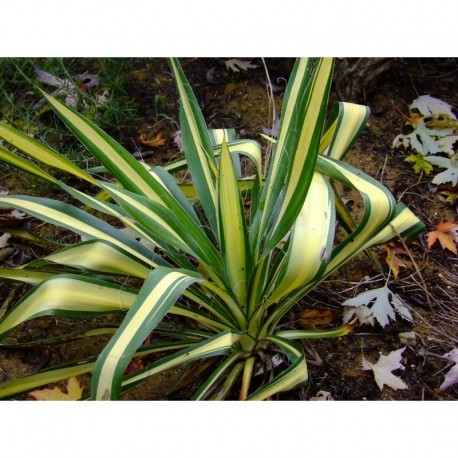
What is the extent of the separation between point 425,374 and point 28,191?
137 centimetres

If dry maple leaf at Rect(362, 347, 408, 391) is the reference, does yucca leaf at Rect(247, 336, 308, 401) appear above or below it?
above

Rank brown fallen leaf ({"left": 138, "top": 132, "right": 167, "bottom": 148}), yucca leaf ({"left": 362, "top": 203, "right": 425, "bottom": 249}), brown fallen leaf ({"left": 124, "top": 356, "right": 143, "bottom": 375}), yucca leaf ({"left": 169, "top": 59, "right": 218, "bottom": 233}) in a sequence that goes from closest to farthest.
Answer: yucca leaf ({"left": 362, "top": 203, "right": 425, "bottom": 249}) < yucca leaf ({"left": 169, "top": 59, "right": 218, "bottom": 233}) < brown fallen leaf ({"left": 124, "top": 356, "right": 143, "bottom": 375}) < brown fallen leaf ({"left": 138, "top": 132, "right": 167, "bottom": 148})

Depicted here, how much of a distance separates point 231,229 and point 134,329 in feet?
0.99

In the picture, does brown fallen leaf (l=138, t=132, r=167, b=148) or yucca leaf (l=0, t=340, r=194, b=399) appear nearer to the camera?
yucca leaf (l=0, t=340, r=194, b=399)

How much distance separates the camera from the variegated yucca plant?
1.12 metres

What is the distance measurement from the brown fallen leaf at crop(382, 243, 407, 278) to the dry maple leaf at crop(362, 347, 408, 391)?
9.7 inches

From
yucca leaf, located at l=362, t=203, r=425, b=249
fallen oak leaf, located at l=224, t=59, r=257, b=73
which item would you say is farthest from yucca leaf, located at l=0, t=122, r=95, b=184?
fallen oak leaf, located at l=224, t=59, r=257, b=73

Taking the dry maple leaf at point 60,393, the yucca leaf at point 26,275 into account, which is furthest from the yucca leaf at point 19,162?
the dry maple leaf at point 60,393

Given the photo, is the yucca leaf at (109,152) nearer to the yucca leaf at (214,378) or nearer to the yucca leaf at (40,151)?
the yucca leaf at (40,151)

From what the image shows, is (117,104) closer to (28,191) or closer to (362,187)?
(28,191)

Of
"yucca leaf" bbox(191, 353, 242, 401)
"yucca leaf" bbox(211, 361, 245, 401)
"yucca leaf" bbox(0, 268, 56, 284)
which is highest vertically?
"yucca leaf" bbox(0, 268, 56, 284)

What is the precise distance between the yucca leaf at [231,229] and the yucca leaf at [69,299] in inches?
9.4

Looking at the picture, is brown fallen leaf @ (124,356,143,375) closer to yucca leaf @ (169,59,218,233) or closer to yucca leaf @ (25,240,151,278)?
yucca leaf @ (25,240,151,278)

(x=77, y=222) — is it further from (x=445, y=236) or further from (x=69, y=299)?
(x=445, y=236)
